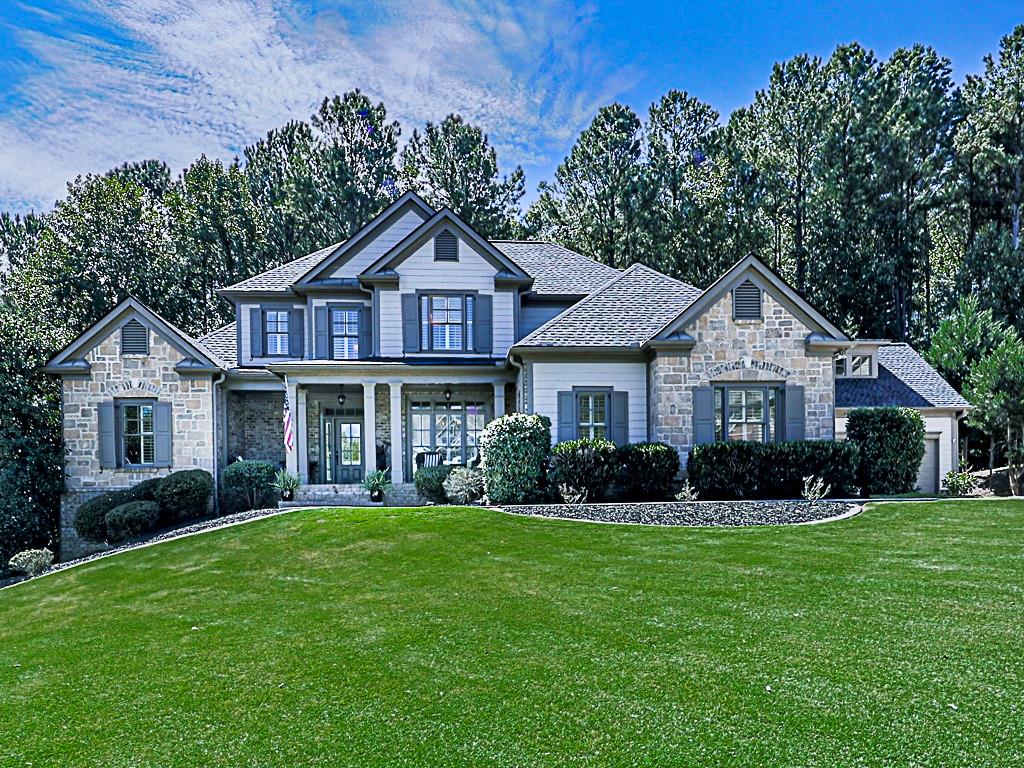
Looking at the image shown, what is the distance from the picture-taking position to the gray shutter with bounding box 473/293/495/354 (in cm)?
1919

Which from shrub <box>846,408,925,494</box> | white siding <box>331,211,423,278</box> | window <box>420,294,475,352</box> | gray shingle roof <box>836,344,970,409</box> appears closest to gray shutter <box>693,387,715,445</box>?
shrub <box>846,408,925,494</box>

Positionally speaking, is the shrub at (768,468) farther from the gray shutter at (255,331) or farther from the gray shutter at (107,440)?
the gray shutter at (107,440)

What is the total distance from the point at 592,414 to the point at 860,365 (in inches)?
404

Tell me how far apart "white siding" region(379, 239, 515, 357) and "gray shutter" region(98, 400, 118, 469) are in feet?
24.4

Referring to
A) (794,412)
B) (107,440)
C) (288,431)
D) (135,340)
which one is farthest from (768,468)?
(107,440)

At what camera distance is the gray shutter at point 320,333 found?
19828 millimetres

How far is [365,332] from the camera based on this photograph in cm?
2002

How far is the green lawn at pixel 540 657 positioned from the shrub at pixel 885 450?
5.35 meters

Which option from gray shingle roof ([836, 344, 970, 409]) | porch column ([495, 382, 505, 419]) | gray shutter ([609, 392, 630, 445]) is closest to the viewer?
gray shutter ([609, 392, 630, 445])

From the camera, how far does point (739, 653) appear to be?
529 cm

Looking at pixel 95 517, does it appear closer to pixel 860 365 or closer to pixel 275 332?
pixel 275 332

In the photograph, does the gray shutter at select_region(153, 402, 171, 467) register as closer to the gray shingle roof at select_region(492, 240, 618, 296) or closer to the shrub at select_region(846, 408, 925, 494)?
the gray shingle roof at select_region(492, 240, 618, 296)

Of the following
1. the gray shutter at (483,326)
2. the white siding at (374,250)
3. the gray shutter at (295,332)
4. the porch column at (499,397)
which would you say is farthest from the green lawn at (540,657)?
the white siding at (374,250)

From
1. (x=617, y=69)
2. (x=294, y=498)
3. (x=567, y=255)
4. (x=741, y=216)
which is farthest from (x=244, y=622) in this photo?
(x=741, y=216)
